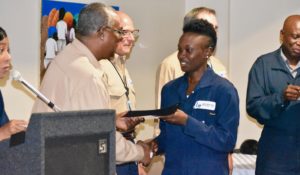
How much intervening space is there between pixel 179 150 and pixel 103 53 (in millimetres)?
604

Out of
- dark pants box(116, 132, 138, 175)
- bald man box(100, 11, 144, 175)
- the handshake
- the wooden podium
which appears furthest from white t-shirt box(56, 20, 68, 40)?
the wooden podium

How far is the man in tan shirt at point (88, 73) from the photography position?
2.10m

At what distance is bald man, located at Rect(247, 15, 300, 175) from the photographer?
3.09 meters

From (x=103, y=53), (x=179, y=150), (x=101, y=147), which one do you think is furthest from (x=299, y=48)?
(x=101, y=147)

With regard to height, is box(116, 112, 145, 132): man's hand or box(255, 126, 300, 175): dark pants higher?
box(116, 112, 145, 132): man's hand

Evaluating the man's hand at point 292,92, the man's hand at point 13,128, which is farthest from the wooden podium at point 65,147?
the man's hand at point 292,92

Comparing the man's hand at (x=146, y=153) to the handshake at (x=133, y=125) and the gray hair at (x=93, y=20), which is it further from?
the gray hair at (x=93, y=20)

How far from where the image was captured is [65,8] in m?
3.96

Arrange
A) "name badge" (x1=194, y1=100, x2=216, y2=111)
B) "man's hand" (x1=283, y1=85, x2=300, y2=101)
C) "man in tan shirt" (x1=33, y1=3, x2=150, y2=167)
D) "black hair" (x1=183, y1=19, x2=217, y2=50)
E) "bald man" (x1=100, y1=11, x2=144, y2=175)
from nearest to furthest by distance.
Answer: "man in tan shirt" (x1=33, y1=3, x2=150, y2=167), "name badge" (x1=194, y1=100, x2=216, y2=111), "black hair" (x1=183, y1=19, x2=217, y2=50), "man's hand" (x1=283, y1=85, x2=300, y2=101), "bald man" (x1=100, y1=11, x2=144, y2=175)

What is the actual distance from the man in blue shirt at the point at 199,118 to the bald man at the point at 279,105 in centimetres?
65

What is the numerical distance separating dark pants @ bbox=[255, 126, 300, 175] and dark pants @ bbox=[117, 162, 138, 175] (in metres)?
0.80

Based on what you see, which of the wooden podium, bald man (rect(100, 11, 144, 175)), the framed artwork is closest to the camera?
the wooden podium

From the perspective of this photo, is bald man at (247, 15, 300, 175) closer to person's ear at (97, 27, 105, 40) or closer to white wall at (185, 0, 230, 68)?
person's ear at (97, 27, 105, 40)

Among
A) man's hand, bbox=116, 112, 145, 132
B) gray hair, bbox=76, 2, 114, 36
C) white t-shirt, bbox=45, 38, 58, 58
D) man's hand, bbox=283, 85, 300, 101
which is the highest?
gray hair, bbox=76, 2, 114, 36
